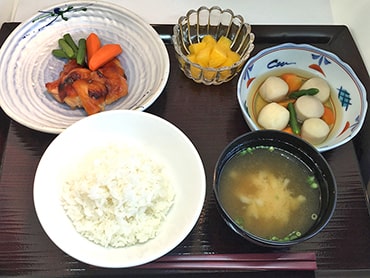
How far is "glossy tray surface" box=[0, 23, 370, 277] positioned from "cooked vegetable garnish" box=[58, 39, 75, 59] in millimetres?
230

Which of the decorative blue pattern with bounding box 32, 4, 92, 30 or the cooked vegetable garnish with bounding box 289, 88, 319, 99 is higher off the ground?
the decorative blue pattern with bounding box 32, 4, 92, 30

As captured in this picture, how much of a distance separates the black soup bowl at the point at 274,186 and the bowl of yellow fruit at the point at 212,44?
335 millimetres

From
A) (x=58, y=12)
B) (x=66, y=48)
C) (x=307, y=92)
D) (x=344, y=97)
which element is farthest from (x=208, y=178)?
(x=58, y=12)

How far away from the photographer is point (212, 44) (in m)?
1.71

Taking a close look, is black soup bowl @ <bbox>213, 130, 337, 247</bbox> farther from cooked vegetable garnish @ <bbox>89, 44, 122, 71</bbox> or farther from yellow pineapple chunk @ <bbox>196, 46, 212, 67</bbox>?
cooked vegetable garnish @ <bbox>89, 44, 122, 71</bbox>

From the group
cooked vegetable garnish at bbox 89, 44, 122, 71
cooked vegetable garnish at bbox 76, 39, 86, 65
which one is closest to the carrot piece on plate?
cooked vegetable garnish at bbox 89, 44, 122, 71

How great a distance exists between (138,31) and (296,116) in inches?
24.7

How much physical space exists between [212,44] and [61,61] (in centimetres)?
54

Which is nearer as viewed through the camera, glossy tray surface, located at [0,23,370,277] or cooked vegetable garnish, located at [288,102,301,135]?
glossy tray surface, located at [0,23,370,277]

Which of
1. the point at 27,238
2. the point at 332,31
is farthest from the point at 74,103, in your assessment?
the point at 332,31

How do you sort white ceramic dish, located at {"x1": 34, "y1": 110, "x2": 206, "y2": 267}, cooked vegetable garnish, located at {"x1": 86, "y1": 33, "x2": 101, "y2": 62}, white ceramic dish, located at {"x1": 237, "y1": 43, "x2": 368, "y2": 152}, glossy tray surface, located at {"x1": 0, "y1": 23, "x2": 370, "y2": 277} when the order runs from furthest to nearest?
1. cooked vegetable garnish, located at {"x1": 86, "y1": 33, "x2": 101, "y2": 62}
2. white ceramic dish, located at {"x1": 237, "y1": 43, "x2": 368, "y2": 152}
3. glossy tray surface, located at {"x1": 0, "y1": 23, "x2": 370, "y2": 277}
4. white ceramic dish, located at {"x1": 34, "y1": 110, "x2": 206, "y2": 267}

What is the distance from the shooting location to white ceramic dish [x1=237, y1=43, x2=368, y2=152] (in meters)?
1.59

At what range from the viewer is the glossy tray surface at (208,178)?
4.47 ft

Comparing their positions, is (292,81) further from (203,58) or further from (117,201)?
(117,201)
